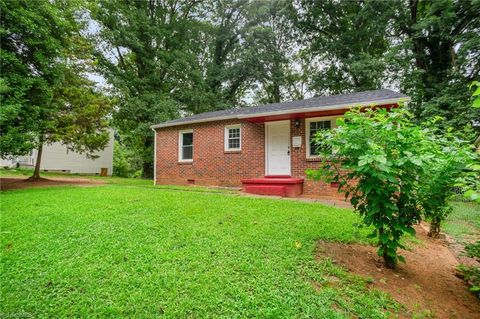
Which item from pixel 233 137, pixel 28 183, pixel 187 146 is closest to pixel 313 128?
pixel 233 137

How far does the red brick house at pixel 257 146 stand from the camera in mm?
7816

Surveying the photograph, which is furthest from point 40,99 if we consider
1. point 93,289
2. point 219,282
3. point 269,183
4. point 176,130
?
point 219,282

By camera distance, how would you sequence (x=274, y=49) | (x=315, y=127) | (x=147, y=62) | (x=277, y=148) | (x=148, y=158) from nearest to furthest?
(x=315, y=127) < (x=277, y=148) < (x=147, y=62) < (x=148, y=158) < (x=274, y=49)

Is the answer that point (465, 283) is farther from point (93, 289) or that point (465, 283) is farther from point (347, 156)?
point (93, 289)

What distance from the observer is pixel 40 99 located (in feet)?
28.1

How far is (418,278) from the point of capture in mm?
2721

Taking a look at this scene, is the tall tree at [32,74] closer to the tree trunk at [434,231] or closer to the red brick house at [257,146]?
the red brick house at [257,146]

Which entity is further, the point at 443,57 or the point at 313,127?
Result: the point at 443,57

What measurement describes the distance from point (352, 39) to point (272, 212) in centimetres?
1673

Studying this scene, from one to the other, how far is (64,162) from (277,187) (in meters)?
19.5

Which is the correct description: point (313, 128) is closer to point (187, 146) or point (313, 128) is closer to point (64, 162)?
point (187, 146)

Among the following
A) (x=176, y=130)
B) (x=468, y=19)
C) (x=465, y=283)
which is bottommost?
(x=465, y=283)

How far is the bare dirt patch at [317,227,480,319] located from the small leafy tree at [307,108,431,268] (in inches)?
9.9

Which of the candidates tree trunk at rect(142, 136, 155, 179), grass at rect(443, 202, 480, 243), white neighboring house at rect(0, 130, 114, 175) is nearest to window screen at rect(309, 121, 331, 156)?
grass at rect(443, 202, 480, 243)
